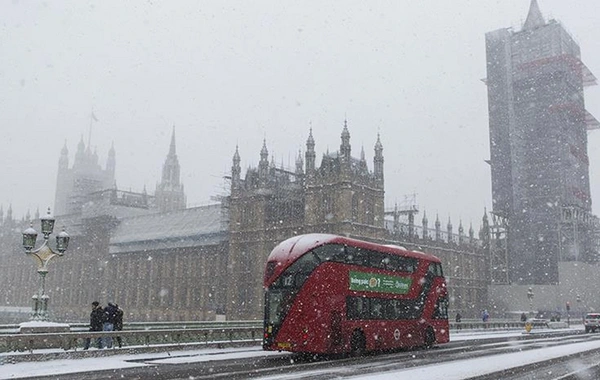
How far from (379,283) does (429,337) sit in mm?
5144

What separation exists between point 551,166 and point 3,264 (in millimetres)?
104232

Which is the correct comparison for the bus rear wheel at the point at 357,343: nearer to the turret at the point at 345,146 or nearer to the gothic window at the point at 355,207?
the gothic window at the point at 355,207

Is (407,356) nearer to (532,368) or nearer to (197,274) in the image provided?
(532,368)

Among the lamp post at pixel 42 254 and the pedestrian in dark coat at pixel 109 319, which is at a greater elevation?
the lamp post at pixel 42 254

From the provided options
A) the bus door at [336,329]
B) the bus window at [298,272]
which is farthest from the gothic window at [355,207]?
the bus window at [298,272]

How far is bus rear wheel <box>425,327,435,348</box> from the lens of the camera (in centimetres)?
2534

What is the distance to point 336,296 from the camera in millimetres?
19703

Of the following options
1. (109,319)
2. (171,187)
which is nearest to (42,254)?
(109,319)

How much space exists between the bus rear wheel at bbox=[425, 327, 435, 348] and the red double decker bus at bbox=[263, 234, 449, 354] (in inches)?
54.7

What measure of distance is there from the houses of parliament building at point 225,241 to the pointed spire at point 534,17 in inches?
1343

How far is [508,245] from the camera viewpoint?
86188 millimetres

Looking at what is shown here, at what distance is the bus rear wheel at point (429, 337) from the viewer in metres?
25.3

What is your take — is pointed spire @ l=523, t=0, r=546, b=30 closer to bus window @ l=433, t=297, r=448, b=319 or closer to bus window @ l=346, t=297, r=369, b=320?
bus window @ l=433, t=297, r=448, b=319

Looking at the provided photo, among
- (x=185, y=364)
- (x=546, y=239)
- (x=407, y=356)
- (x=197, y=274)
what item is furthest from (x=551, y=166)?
(x=185, y=364)
